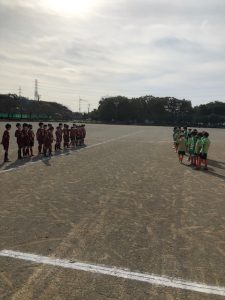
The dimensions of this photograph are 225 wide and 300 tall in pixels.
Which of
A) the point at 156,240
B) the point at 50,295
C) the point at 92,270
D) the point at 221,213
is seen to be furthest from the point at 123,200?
the point at 50,295

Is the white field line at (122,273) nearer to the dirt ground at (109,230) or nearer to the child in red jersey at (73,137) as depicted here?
the dirt ground at (109,230)

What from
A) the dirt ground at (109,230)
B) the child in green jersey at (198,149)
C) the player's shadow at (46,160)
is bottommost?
the player's shadow at (46,160)

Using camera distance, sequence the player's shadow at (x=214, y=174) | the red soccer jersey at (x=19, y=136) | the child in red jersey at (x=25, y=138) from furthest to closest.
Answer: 1. the child in red jersey at (x=25, y=138)
2. the red soccer jersey at (x=19, y=136)
3. the player's shadow at (x=214, y=174)

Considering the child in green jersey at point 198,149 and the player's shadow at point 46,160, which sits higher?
the child in green jersey at point 198,149

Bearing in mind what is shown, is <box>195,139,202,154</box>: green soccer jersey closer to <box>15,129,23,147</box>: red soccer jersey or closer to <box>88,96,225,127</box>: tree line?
<box>15,129,23,147</box>: red soccer jersey

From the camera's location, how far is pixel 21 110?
119188mm

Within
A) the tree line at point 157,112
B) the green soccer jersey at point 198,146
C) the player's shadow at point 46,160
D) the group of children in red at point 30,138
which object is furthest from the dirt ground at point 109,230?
the tree line at point 157,112

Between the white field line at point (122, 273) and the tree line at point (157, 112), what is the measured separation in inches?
4990

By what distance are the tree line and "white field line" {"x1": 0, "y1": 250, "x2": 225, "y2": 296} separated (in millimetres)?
126734

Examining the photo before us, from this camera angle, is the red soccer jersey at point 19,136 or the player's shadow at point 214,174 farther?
the red soccer jersey at point 19,136

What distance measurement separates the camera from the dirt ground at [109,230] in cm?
537

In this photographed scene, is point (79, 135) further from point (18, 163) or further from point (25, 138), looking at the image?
point (18, 163)

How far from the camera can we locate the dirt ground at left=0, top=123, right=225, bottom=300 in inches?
211

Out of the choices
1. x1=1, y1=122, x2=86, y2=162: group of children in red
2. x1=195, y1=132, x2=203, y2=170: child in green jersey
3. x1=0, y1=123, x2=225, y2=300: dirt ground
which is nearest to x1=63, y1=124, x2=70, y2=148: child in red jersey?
x1=1, y1=122, x2=86, y2=162: group of children in red
